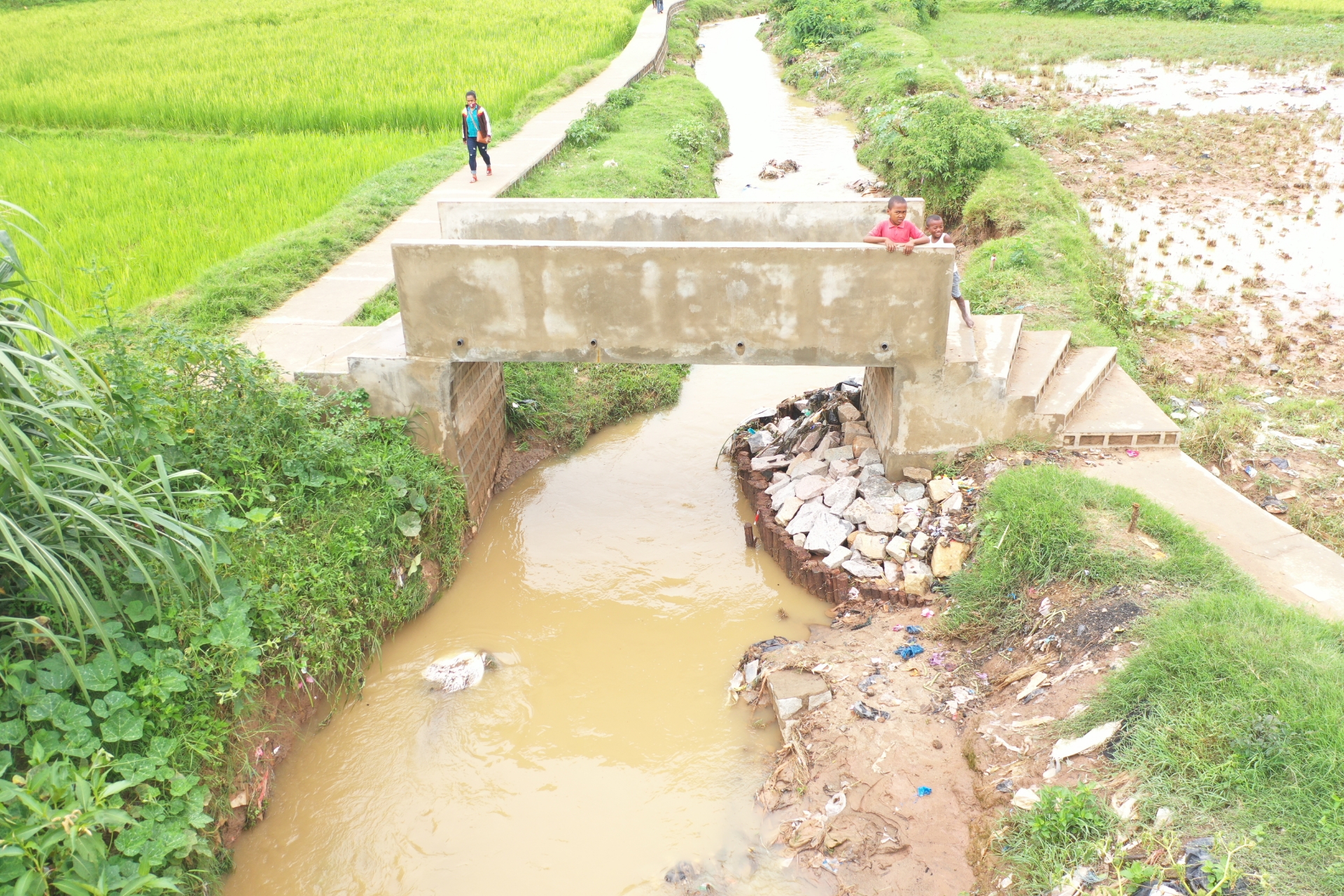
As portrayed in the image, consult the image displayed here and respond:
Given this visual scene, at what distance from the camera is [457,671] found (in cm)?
575

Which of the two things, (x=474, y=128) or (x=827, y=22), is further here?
(x=827, y=22)

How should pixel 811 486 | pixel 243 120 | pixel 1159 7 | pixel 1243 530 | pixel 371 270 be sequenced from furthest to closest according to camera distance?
pixel 1159 7
pixel 243 120
pixel 371 270
pixel 811 486
pixel 1243 530

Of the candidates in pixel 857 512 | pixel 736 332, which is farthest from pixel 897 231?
pixel 857 512

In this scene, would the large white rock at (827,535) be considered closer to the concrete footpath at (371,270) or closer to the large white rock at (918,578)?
the large white rock at (918,578)

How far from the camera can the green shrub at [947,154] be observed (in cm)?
1252

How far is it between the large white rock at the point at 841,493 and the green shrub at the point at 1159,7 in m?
30.1

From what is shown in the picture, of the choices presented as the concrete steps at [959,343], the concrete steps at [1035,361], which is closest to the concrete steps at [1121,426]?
the concrete steps at [1035,361]

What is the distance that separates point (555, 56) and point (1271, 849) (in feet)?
66.5

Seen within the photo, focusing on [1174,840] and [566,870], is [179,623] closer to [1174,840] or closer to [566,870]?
[566,870]

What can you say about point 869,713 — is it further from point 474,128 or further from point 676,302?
point 474,128

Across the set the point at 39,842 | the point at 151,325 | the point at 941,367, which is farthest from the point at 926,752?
the point at 151,325

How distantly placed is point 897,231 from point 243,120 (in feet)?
42.7

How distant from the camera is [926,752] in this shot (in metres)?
4.88

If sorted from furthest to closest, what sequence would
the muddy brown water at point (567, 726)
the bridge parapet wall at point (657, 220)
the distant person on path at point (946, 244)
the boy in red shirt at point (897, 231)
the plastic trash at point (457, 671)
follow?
1. the bridge parapet wall at point (657, 220)
2. the distant person on path at point (946, 244)
3. the boy in red shirt at point (897, 231)
4. the plastic trash at point (457, 671)
5. the muddy brown water at point (567, 726)
